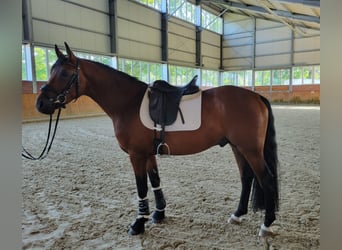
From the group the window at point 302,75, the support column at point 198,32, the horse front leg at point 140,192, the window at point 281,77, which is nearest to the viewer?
the horse front leg at point 140,192

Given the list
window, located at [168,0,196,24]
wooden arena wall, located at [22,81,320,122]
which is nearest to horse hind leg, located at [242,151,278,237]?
wooden arena wall, located at [22,81,320,122]

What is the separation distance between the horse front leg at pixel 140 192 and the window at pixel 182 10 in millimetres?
13510

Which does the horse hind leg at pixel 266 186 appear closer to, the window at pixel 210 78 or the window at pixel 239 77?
the window at pixel 210 78

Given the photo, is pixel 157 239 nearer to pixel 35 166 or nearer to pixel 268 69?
pixel 35 166

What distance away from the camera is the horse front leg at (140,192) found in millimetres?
1825

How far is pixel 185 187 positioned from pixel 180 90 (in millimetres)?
1237

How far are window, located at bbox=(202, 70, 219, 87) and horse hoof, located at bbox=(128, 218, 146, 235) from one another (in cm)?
1571

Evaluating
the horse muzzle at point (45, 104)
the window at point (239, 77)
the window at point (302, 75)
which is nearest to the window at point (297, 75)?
the window at point (302, 75)

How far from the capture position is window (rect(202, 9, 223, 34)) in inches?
647

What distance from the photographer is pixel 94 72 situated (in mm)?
1859

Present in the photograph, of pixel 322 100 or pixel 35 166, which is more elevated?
pixel 322 100

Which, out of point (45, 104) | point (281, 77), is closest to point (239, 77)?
point (281, 77)

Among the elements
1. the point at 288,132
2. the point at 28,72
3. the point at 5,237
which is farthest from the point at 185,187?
the point at 28,72

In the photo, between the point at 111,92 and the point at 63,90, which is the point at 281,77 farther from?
the point at 63,90
